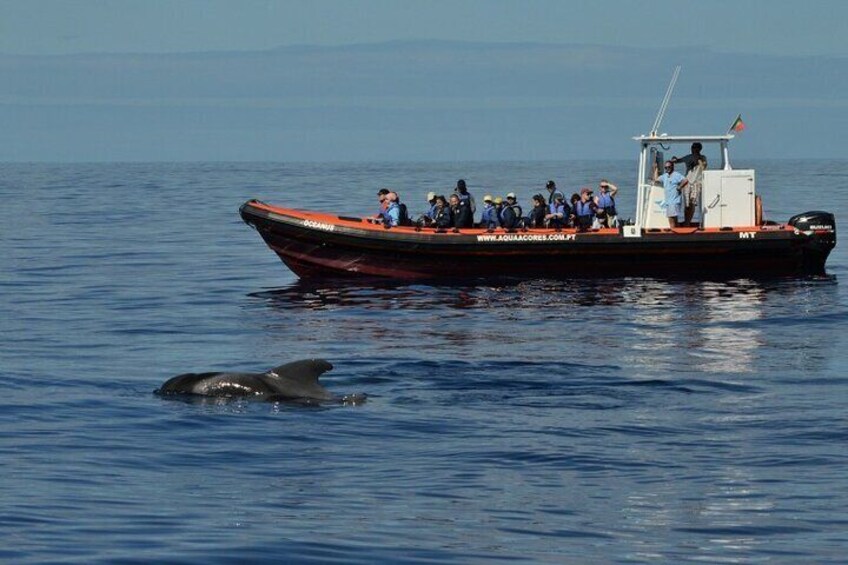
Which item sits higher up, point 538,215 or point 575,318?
point 538,215

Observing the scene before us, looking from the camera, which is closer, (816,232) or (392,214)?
(816,232)

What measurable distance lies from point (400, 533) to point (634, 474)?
315 centimetres

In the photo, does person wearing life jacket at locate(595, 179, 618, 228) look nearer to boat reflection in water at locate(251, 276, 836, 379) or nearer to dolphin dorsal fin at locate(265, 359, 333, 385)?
boat reflection in water at locate(251, 276, 836, 379)

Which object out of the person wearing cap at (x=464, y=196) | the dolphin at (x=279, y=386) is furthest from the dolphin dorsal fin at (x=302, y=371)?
the person wearing cap at (x=464, y=196)

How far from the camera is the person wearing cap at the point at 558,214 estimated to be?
1311 inches

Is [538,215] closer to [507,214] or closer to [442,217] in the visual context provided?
[507,214]

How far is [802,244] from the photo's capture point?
33.3 m

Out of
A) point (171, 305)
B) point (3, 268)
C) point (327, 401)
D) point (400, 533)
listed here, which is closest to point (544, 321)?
point (171, 305)

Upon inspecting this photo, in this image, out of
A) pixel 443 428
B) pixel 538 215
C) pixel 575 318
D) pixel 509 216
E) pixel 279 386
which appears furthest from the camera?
pixel 538 215

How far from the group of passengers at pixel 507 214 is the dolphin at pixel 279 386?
1549 cm

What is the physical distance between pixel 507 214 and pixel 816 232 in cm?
651

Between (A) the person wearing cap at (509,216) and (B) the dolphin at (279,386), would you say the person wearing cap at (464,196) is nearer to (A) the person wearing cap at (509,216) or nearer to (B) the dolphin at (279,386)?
(A) the person wearing cap at (509,216)

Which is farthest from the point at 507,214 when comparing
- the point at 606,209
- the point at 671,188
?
the point at 671,188

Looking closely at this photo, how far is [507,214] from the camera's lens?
33156 millimetres
